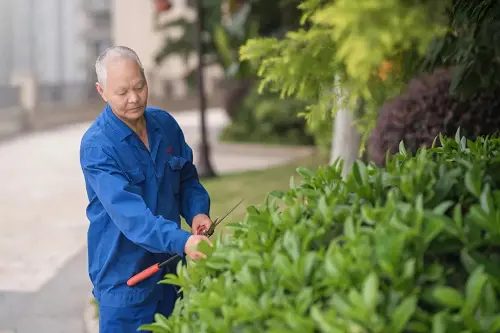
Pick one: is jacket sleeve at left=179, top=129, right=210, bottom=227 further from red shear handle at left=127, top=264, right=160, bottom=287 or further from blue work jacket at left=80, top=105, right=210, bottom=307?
red shear handle at left=127, top=264, right=160, bottom=287

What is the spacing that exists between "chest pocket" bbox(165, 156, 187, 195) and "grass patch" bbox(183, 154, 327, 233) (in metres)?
6.11

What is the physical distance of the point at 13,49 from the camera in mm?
40250

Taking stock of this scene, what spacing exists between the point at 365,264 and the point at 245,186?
10.7 metres

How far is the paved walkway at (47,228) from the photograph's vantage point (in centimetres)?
706

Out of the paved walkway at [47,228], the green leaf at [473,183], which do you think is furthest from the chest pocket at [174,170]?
the paved walkway at [47,228]

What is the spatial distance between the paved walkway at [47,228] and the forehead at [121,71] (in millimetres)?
3465

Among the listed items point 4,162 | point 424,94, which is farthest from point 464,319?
point 4,162

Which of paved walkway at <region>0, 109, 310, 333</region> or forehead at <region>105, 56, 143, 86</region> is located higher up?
forehead at <region>105, 56, 143, 86</region>

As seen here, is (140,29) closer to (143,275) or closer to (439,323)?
(143,275)

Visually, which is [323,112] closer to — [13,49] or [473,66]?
[473,66]

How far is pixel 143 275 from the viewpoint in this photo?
347cm

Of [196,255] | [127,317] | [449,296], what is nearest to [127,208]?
[196,255]

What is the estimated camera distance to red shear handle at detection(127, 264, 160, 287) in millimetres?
3416

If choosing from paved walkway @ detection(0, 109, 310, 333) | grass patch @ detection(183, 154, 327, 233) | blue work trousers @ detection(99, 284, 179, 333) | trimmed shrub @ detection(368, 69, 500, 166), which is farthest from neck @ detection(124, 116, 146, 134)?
grass patch @ detection(183, 154, 327, 233)
